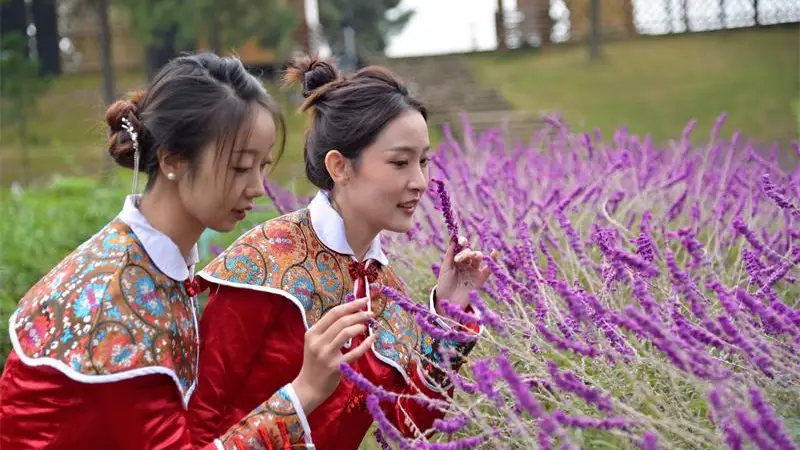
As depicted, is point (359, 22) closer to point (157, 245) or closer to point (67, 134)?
point (67, 134)

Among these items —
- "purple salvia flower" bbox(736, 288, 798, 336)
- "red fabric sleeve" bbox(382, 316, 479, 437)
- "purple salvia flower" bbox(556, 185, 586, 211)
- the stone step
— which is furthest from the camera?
the stone step

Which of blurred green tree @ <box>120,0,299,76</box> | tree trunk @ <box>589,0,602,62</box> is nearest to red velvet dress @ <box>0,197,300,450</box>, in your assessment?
blurred green tree @ <box>120,0,299,76</box>

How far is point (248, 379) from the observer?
7.25 ft

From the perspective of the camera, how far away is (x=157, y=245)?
1.95 meters

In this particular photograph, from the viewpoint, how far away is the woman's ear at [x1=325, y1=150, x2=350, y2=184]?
2.30 metres

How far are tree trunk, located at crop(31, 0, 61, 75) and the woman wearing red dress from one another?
2290 cm

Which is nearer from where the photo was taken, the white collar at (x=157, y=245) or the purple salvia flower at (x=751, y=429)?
the purple salvia flower at (x=751, y=429)

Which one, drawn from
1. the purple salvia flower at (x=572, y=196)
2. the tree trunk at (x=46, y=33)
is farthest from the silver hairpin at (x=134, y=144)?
the tree trunk at (x=46, y=33)

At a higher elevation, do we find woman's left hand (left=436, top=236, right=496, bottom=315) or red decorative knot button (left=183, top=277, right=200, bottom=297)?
red decorative knot button (left=183, top=277, right=200, bottom=297)

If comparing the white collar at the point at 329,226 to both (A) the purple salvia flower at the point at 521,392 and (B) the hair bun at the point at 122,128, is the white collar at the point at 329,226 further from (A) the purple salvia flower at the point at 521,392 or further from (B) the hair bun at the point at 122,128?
(A) the purple salvia flower at the point at 521,392

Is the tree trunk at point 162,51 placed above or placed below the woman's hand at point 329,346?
above

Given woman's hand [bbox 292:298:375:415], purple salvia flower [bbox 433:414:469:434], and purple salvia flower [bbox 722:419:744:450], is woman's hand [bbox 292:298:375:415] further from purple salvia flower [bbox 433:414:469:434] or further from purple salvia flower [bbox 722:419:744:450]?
purple salvia flower [bbox 722:419:744:450]

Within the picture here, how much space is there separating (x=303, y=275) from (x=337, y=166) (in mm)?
264

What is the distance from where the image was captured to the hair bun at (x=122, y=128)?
203 cm
